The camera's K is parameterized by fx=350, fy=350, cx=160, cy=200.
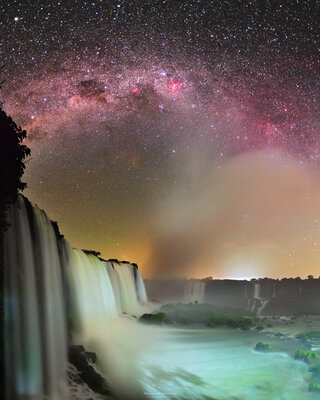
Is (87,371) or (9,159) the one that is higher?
(9,159)

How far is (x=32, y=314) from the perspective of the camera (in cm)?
1035

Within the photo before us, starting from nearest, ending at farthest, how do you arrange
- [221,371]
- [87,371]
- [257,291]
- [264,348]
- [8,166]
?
[8,166]
[87,371]
[221,371]
[264,348]
[257,291]

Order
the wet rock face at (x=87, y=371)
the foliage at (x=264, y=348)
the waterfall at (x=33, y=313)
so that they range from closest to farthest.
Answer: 1. the waterfall at (x=33, y=313)
2. the wet rock face at (x=87, y=371)
3. the foliage at (x=264, y=348)

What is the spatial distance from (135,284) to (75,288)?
2174 cm

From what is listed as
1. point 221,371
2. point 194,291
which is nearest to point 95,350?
point 221,371

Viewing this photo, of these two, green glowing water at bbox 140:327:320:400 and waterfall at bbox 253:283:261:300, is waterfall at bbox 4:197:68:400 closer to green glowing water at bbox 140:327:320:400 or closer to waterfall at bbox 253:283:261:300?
green glowing water at bbox 140:327:320:400

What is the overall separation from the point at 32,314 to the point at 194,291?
191ft

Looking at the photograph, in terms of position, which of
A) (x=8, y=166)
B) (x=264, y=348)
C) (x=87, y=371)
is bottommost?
(x=264, y=348)

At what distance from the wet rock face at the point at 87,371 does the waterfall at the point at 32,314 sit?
37 cm

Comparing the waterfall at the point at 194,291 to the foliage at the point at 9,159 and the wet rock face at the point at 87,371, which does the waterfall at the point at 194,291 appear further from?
the foliage at the point at 9,159

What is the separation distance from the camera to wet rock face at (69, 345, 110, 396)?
1058cm

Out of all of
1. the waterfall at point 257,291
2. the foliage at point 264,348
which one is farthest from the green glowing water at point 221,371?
the waterfall at point 257,291

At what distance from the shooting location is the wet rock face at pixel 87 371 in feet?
34.7

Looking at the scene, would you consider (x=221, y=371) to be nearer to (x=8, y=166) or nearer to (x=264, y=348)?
(x=264, y=348)
